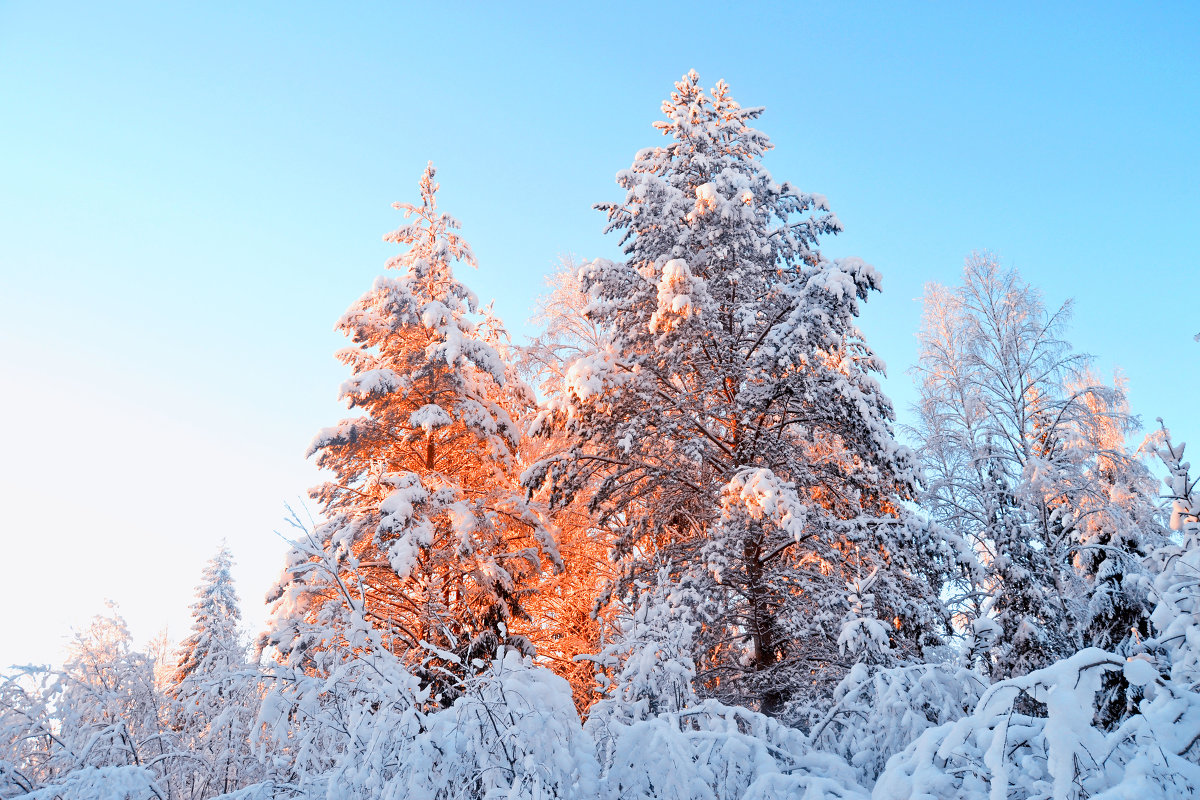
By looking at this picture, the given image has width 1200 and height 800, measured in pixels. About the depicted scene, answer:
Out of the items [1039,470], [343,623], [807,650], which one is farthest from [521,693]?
[1039,470]

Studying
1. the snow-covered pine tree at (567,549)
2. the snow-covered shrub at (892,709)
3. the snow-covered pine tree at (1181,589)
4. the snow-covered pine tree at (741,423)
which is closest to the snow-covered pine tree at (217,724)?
the snow-covered shrub at (892,709)

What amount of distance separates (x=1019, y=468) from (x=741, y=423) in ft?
18.4

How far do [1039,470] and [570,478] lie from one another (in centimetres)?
717

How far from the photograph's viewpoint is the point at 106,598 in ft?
72.2

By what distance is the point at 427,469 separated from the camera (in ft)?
42.3

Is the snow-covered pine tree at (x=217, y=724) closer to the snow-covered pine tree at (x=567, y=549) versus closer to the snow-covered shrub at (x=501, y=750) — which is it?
the snow-covered shrub at (x=501, y=750)

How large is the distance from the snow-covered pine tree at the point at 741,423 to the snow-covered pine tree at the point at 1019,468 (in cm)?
177

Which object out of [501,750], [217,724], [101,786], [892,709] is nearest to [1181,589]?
[892,709]

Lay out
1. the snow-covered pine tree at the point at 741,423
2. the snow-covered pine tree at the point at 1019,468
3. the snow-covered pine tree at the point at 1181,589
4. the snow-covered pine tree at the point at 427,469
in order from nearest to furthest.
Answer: the snow-covered pine tree at the point at 1181,589 → the snow-covered pine tree at the point at 741,423 → the snow-covered pine tree at the point at 1019,468 → the snow-covered pine tree at the point at 427,469

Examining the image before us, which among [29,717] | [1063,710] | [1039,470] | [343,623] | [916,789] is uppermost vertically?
[1039,470]

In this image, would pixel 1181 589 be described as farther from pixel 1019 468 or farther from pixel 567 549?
pixel 567 549

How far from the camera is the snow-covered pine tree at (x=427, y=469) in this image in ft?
35.9

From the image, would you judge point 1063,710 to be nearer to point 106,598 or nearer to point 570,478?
point 570,478

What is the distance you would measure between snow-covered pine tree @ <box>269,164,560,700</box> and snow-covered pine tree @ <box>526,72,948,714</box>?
2136mm
